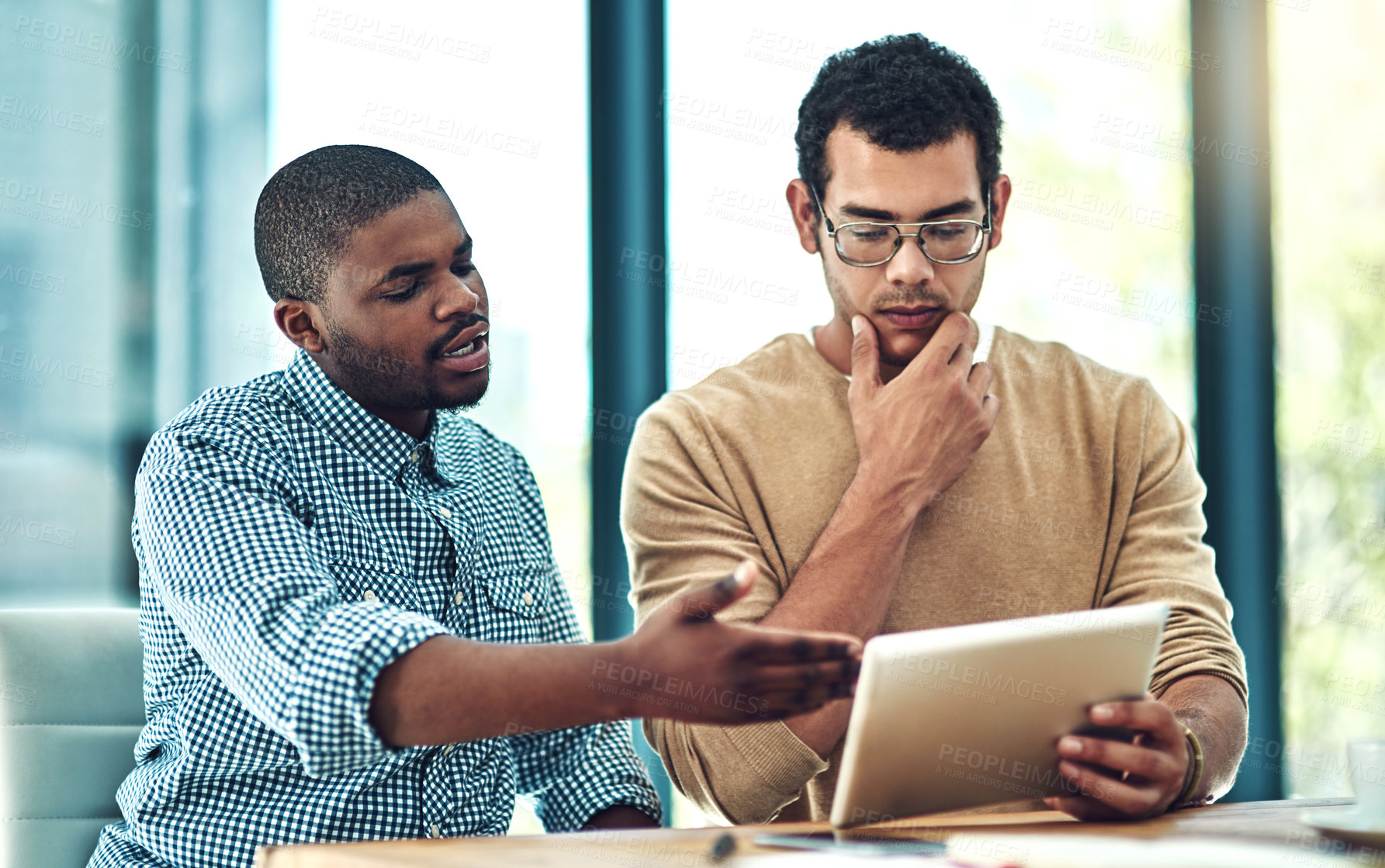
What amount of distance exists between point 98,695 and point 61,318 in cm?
126

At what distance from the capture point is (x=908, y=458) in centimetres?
164

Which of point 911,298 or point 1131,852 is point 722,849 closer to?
point 1131,852

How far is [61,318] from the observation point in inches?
96.2

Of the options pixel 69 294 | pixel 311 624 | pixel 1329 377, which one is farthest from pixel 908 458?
pixel 69 294

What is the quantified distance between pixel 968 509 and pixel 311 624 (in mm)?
1027

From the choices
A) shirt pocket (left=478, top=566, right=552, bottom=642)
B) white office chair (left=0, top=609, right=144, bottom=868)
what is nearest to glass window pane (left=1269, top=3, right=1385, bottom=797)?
shirt pocket (left=478, top=566, right=552, bottom=642)

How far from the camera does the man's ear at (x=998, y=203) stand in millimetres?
1830

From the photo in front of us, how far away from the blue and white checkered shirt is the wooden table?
0.13m

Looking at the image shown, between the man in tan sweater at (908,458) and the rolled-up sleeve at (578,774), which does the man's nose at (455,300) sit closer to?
the man in tan sweater at (908,458)

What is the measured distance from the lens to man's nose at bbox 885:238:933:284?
1699mm

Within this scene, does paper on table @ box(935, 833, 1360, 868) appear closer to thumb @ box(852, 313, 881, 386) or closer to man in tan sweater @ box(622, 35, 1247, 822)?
man in tan sweater @ box(622, 35, 1247, 822)

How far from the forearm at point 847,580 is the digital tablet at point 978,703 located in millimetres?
309

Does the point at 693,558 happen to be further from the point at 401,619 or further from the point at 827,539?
the point at 401,619

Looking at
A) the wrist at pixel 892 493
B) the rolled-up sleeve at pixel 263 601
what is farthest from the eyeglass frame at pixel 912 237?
the rolled-up sleeve at pixel 263 601
